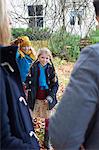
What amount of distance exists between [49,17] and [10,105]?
1362 cm

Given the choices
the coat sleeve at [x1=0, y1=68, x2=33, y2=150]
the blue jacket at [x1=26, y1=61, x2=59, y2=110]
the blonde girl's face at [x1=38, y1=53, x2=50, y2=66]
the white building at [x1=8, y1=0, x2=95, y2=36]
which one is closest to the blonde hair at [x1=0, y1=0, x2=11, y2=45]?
the coat sleeve at [x1=0, y1=68, x2=33, y2=150]

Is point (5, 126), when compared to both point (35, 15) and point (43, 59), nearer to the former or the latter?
point (43, 59)

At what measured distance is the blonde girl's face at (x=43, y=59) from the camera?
616 centimetres

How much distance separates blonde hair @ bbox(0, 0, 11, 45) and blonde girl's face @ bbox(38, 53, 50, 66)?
430cm

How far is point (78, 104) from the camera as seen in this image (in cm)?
152

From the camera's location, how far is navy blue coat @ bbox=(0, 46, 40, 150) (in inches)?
68.6

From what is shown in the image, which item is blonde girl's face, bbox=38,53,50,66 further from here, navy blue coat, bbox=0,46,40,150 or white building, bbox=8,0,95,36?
white building, bbox=8,0,95,36

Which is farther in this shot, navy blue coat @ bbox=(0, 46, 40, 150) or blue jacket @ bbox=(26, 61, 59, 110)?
blue jacket @ bbox=(26, 61, 59, 110)

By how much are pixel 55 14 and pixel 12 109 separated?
13.1 meters

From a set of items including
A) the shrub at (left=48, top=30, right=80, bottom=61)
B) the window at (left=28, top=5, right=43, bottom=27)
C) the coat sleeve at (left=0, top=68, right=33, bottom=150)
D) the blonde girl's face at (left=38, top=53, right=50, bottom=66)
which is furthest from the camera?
the window at (left=28, top=5, right=43, bottom=27)

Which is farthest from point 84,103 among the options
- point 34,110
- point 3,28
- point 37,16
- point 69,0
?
point 37,16

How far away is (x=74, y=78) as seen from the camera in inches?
60.5

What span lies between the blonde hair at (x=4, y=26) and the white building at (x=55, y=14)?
12.1 metres

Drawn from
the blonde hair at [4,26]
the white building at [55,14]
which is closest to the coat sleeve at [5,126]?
the blonde hair at [4,26]
